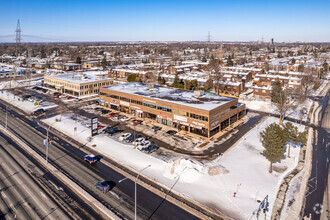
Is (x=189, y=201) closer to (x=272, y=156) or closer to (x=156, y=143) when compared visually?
(x=272, y=156)

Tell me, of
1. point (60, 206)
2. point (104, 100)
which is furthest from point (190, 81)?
point (60, 206)

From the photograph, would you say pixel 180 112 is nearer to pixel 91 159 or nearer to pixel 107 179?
pixel 91 159

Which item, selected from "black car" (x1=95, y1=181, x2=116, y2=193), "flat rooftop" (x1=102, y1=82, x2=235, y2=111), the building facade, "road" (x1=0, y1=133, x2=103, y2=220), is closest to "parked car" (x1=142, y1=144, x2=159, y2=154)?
"black car" (x1=95, y1=181, x2=116, y2=193)

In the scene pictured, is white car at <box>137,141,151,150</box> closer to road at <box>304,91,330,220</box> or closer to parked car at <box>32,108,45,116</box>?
road at <box>304,91,330,220</box>

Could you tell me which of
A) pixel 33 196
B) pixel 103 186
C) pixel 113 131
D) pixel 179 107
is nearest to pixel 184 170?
pixel 103 186

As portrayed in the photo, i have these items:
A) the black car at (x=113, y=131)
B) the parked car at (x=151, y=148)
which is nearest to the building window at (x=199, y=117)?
the parked car at (x=151, y=148)

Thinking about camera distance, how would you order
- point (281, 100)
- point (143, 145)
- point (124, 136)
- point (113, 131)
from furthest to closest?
point (281, 100)
point (113, 131)
point (124, 136)
point (143, 145)
